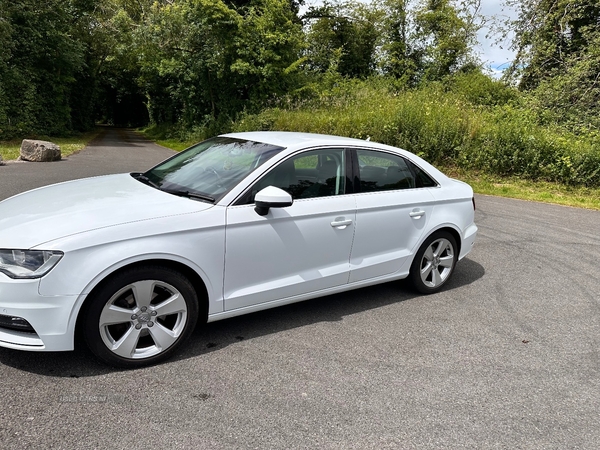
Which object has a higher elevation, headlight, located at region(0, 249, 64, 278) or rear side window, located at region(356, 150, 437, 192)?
rear side window, located at region(356, 150, 437, 192)

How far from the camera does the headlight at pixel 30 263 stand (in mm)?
2646

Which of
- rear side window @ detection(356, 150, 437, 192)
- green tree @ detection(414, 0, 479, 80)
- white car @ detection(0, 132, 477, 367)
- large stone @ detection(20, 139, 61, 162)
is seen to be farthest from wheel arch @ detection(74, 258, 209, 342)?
green tree @ detection(414, 0, 479, 80)

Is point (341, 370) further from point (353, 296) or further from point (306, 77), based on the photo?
point (306, 77)

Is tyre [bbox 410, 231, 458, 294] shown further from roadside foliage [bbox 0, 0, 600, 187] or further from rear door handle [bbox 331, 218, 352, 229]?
roadside foliage [bbox 0, 0, 600, 187]

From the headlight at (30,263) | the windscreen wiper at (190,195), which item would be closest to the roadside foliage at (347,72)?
the windscreen wiper at (190,195)

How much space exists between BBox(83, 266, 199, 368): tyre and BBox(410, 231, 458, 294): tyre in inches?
95.1

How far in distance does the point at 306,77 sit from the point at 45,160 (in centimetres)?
1372

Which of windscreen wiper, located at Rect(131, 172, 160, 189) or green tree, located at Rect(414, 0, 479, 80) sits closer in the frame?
windscreen wiper, located at Rect(131, 172, 160, 189)

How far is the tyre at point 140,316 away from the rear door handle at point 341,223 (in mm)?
1318

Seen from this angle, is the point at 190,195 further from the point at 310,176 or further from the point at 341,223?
the point at 341,223

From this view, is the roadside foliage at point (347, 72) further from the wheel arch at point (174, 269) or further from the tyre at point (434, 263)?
the wheel arch at point (174, 269)

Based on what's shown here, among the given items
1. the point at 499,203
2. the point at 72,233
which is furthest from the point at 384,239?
the point at 499,203

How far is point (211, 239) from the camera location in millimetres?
3164

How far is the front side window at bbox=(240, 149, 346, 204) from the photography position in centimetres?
359
